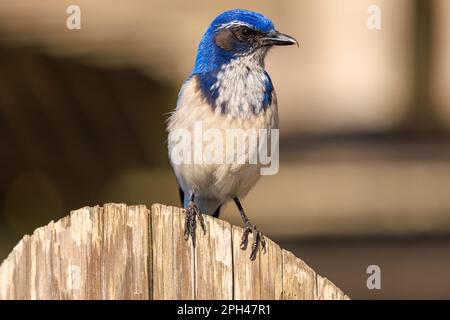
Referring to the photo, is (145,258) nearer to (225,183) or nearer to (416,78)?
(225,183)

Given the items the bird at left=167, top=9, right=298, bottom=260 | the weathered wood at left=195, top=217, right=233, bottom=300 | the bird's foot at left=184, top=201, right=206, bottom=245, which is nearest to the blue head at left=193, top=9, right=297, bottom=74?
the bird at left=167, top=9, right=298, bottom=260

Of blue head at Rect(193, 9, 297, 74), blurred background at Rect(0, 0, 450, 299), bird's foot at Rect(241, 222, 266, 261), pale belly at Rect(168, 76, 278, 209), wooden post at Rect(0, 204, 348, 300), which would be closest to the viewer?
wooden post at Rect(0, 204, 348, 300)

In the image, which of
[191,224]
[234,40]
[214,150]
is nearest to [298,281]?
[191,224]

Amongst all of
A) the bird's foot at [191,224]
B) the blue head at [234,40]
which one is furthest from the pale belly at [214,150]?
the bird's foot at [191,224]

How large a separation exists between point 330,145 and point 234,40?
3.28m

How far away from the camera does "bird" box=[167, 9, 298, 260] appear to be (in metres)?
5.77

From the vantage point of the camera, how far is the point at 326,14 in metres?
8.98

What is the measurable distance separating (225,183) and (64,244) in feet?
6.94

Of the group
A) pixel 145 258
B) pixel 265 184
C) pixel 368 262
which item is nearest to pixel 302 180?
pixel 265 184

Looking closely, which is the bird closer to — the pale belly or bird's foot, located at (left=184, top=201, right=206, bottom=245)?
the pale belly

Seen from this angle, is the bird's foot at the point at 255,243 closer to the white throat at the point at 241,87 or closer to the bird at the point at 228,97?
the bird at the point at 228,97

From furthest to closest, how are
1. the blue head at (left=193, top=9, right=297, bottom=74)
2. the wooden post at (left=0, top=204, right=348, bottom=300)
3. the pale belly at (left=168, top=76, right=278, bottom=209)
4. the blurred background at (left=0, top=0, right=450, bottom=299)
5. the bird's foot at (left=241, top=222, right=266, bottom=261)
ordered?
the blurred background at (left=0, top=0, right=450, bottom=299)
the blue head at (left=193, top=9, right=297, bottom=74)
the pale belly at (left=168, top=76, right=278, bottom=209)
the bird's foot at (left=241, top=222, right=266, bottom=261)
the wooden post at (left=0, top=204, right=348, bottom=300)

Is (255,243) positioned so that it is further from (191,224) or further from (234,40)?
(234,40)

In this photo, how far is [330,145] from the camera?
9188mm
